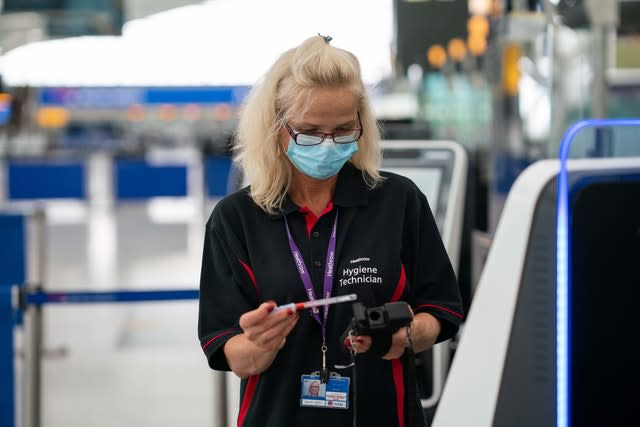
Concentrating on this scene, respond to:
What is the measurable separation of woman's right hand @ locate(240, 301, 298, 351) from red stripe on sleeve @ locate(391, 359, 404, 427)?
0.27 m

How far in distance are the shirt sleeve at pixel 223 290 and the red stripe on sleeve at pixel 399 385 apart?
0.31m

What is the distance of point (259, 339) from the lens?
162cm

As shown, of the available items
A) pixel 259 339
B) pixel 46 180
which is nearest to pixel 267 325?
pixel 259 339

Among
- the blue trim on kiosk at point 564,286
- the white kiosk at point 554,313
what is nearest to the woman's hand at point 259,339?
the white kiosk at point 554,313

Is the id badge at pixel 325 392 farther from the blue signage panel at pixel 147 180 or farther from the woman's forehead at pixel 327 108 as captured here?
the blue signage panel at pixel 147 180

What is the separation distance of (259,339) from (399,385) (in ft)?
1.16

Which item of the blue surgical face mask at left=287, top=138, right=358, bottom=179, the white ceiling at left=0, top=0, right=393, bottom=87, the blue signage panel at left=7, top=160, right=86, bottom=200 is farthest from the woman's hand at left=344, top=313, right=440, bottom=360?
the blue signage panel at left=7, top=160, right=86, bottom=200

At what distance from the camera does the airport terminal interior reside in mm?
1905

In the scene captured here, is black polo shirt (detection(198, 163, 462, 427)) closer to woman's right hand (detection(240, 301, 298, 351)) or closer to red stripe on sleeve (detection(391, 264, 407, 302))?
red stripe on sleeve (detection(391, 264, 407, 302))

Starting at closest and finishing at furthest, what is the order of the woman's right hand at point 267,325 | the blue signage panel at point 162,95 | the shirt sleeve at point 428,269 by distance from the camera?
1. the woman's right hand at point 267,325
2. the shirt sleeve at point 428,269
3. the blue signage panel at point 162,95

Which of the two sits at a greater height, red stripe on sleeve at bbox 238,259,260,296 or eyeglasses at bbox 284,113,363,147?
eyeglasses at bbox 284,113,363,147

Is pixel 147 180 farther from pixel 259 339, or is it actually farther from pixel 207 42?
pixel 259 339

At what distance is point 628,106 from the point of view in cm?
1536

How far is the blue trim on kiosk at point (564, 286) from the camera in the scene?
6.01 feet
